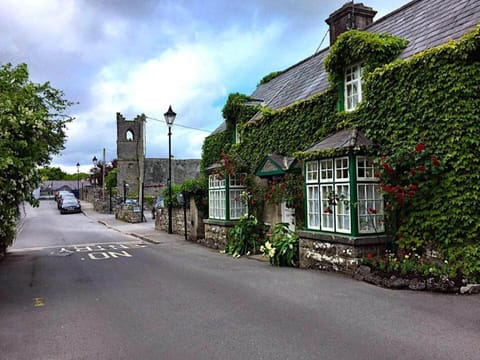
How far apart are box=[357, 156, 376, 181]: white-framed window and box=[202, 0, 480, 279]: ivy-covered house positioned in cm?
3

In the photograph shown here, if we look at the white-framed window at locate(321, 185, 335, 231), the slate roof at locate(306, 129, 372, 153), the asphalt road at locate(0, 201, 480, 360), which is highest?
the slate roof at locate(306, 129, 372, 153)

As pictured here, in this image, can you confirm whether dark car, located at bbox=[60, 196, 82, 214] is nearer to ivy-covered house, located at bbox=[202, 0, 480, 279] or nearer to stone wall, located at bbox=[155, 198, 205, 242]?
stone wall, located at bbox=[155, 198, 205, 242]

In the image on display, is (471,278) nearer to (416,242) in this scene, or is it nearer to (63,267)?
(416,242)

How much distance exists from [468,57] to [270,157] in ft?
21.8

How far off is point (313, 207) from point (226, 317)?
515 cm

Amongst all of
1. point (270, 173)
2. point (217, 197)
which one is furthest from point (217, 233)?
point (270, 173)

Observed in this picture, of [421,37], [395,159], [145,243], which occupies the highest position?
[421,37]

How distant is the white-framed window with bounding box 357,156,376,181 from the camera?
384 inches

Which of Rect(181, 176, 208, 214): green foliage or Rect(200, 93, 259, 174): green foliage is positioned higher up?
Rect(200, 93, 259, 174): green foliage

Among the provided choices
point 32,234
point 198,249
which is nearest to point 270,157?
point 198,249

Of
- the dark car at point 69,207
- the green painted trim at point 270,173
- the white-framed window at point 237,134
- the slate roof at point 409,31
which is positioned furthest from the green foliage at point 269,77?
the dark car at point 69,207

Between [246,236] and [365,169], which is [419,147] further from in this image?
[246,236]

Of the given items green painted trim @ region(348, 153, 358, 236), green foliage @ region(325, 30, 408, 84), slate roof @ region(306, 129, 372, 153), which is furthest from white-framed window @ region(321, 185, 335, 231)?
green foliage @ region(325, 30, 408, 84)

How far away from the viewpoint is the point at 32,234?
24.7 meters
